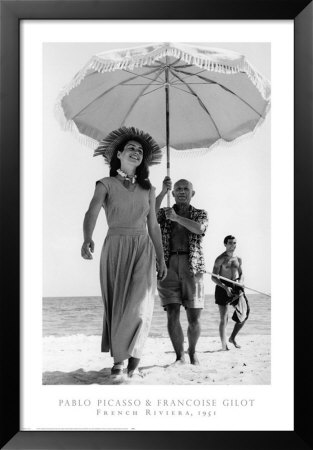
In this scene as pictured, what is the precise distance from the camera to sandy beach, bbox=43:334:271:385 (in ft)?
10.7

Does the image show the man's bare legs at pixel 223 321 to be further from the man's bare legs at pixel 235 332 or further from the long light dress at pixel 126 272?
the long light dress at pixel 126 272

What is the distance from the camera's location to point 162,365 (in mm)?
3340

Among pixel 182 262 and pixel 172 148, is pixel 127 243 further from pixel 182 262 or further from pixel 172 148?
pixel 172 148

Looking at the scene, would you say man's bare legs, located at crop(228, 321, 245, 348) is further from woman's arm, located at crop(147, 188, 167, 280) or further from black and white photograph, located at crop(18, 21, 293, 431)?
woman's arm, located at crop(147, 188, 167, 280)

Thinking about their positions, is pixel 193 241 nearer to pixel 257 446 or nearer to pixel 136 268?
pixel 136 268

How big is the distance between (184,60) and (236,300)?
1206 millimetres

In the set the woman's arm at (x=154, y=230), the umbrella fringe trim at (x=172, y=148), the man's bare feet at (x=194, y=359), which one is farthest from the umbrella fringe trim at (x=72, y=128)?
the man's bare feet at (x=194, y=359)

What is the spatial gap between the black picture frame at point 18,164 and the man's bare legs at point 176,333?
1.30 feet

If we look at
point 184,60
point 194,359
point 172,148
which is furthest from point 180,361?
point 184,60

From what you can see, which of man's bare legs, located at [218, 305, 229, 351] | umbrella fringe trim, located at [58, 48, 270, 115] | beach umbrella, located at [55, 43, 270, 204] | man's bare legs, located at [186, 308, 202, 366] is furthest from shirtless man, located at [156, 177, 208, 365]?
umbrella fringe trim, located at [58, 48, 270, 115]

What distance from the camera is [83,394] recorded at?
3.24 meters

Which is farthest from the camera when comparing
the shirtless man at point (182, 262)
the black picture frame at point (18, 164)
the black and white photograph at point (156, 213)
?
the shirtless man at point (182, 262)

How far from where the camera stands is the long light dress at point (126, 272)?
3391 millimetres

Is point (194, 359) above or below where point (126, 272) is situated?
below
